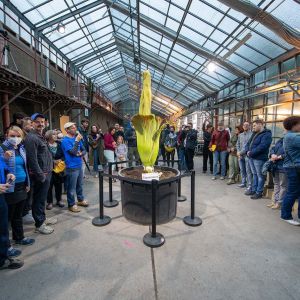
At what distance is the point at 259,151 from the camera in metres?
4.13

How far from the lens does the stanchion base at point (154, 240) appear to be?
2.57m

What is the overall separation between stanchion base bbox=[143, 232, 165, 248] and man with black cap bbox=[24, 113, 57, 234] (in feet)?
4.23

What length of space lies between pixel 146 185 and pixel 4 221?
1.59 m

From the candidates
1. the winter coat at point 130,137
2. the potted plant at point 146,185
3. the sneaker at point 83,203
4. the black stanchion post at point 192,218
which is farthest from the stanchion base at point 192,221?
the winter coat at point 130,137

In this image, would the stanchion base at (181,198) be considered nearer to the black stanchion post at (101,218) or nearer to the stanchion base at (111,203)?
the stanchion base at (111,203)

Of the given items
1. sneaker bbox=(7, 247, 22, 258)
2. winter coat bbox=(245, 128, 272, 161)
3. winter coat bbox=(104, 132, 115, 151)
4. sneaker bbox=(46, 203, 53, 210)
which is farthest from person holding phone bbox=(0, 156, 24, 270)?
winter coat bbox=(245, 128, 272, 161)

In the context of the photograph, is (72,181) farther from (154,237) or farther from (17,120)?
(154,237)

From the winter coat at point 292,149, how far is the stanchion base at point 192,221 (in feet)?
4.93

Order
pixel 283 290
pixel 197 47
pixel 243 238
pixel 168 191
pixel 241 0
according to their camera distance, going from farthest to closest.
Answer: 1. pixel 197 47
2. pixel 241 0
3. pixel 168 191
4. pixel 243 238
5. pixel 283 290

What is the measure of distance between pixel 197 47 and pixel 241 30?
6.92ft

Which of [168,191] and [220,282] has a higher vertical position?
[168,191]

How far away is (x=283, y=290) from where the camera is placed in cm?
187

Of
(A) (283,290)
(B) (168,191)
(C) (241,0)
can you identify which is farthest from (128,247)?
(C) (241,0)

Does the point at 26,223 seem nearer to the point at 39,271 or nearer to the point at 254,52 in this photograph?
the point at 39,271
